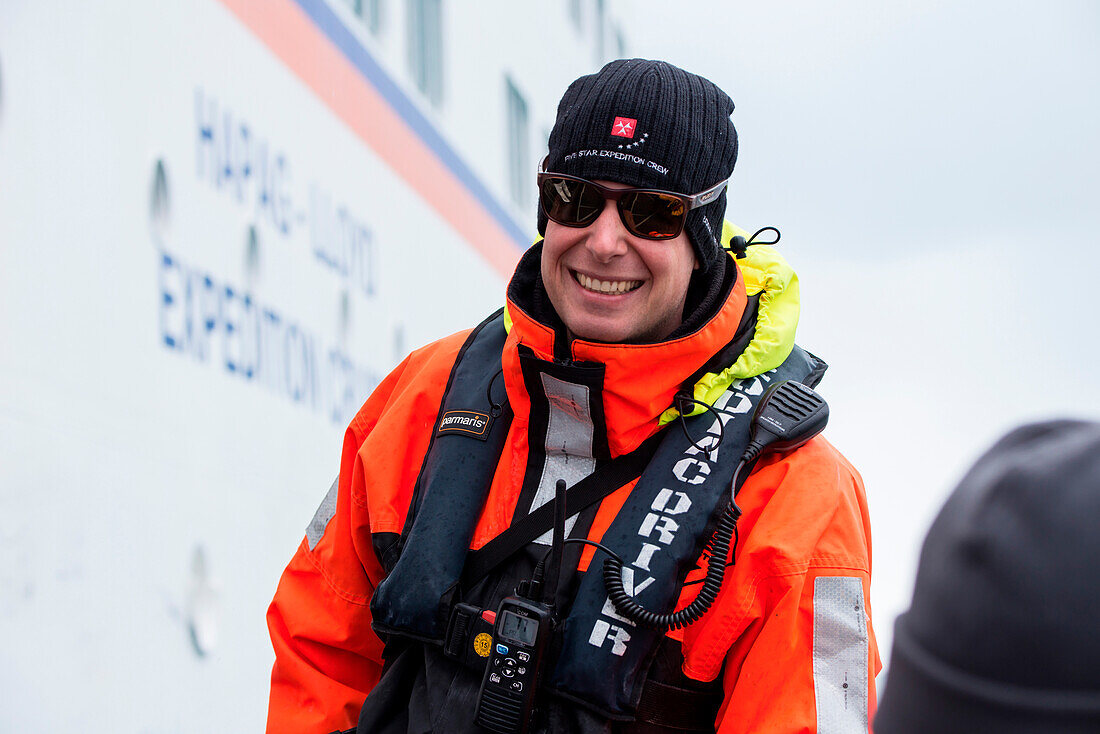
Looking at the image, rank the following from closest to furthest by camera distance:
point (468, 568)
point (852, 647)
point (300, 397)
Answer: point (852, 647) → point (468, 568) → point (300, 397)

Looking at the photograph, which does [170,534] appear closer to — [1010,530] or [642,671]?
[642,671]

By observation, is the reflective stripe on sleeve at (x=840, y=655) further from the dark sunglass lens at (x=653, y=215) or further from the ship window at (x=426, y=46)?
the ship window at (x=426, y=46)

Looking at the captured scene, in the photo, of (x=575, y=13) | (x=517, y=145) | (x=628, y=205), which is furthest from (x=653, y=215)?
(x=575, y=13)

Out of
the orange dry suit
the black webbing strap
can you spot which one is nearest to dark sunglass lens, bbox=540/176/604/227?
the orange dry suit

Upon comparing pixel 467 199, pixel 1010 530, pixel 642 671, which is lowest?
pixel 642 671

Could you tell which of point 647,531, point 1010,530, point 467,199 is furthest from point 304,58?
point 1010,530

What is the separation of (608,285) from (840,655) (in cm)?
67

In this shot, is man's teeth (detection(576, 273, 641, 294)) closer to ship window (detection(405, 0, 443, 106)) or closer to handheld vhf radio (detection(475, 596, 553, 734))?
handheld vhf radio (detection(475, 596, 553, 734))

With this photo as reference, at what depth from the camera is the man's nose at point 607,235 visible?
1.74 metres

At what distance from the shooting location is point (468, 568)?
5.64 feet

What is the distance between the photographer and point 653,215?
5.79 ft

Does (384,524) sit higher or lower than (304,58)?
lower

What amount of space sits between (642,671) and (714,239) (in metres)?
0.73

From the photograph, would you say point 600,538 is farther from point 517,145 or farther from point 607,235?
point 517,145
